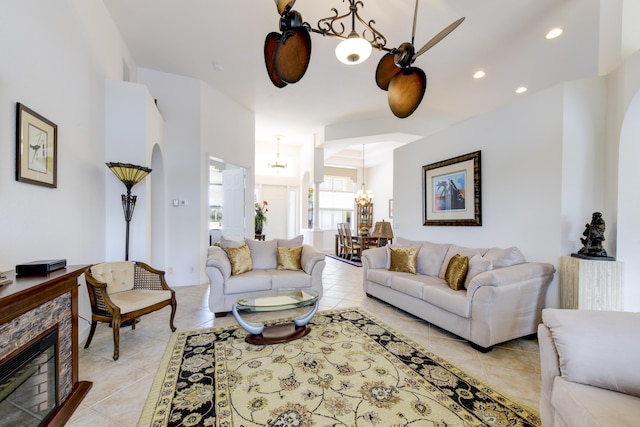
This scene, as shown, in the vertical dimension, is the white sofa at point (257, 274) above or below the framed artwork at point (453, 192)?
below

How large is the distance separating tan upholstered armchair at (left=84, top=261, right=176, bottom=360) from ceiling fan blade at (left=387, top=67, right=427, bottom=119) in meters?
2.67

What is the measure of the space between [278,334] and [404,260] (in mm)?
2005

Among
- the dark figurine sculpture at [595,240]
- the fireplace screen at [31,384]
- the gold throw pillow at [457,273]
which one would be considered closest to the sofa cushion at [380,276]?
the gold throw pillow at [457,273]

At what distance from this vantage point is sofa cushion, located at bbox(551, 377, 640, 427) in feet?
3.30

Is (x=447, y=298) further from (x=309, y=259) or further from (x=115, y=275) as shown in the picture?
(x=115, y=275)

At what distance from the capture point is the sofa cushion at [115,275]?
8.38 ft

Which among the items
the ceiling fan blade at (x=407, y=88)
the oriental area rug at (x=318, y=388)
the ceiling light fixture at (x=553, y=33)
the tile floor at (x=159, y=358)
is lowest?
the tile floor at (x=159, y=358)

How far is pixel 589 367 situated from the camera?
3.98ft

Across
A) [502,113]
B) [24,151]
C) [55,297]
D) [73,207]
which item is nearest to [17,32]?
[24,151]

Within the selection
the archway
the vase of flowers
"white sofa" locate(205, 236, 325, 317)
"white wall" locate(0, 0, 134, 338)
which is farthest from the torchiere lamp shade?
the archway

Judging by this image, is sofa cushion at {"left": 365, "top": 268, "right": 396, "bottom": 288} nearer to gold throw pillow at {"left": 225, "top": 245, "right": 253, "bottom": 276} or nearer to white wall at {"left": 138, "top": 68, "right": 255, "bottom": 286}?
gold throw pillow at {"left": 225, "top": 245, "right": 253, "bottom": 276}

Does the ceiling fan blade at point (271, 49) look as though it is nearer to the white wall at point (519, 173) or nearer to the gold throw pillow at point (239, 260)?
the gold throw pillow at point (239, 260)

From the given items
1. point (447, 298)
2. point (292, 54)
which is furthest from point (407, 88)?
point (447, 298)

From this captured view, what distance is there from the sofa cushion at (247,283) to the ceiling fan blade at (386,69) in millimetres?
2574
